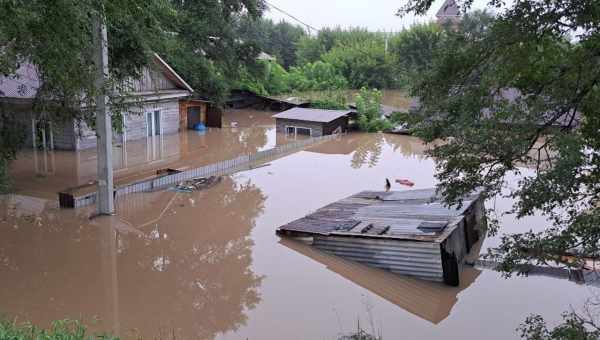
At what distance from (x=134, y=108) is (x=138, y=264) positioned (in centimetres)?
1382

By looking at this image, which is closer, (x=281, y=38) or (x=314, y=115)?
(x=314, y=115)

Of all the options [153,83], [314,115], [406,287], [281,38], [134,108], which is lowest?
[406,287]

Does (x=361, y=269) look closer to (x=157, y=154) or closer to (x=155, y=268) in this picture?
(x=155, y=268)

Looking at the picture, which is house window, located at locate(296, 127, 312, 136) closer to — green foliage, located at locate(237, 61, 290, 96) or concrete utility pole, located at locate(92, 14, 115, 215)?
green foliage, located at locate(237, 61, 290, 96)

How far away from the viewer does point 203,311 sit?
10.3m

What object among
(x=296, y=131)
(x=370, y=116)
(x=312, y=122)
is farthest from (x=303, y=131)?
(x=370, y=116)

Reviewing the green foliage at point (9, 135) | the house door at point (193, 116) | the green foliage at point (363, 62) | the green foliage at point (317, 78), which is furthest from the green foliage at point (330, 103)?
the green foliage at point (9, 135)

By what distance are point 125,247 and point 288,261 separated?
407 centimetres

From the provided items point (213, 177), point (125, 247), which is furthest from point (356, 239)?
point (213, 177)

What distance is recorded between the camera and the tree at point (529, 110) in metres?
5.57

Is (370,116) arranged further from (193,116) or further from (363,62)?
(363,62)

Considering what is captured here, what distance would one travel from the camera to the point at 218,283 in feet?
38.1

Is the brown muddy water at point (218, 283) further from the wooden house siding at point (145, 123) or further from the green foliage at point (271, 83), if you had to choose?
the green foliage at point (271, 83)

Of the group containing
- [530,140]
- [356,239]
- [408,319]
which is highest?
[530,140]
